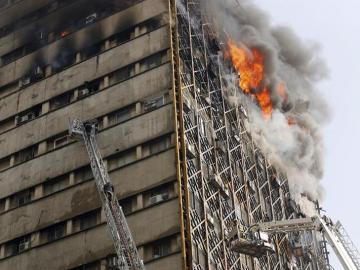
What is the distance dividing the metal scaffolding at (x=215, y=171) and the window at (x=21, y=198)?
1362cm

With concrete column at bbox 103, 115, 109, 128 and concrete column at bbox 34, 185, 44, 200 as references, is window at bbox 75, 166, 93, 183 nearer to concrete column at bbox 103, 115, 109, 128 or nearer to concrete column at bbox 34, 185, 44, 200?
concrete column at bbox 34, 185, 44, 200

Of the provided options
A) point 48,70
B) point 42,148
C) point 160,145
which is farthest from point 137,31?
point 160,145

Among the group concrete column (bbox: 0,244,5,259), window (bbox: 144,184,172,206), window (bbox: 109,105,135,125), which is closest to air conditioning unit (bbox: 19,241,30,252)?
concrete column (bbox: 0,244,5,259)

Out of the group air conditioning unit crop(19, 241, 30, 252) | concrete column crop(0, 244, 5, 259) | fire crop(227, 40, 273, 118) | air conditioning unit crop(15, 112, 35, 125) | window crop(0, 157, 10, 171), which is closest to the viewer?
air conditioning unit crop(19, 241, 30, 252)

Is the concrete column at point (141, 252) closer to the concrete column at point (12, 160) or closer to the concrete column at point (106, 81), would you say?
the concrete column at point (106, 81)

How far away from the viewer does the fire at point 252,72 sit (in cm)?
7512

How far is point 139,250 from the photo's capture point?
53.7m

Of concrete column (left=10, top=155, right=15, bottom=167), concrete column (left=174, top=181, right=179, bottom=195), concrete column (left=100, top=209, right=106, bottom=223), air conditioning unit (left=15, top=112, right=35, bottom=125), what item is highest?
air conditioning unit (left=15, top=112, right=35, bottom=125)

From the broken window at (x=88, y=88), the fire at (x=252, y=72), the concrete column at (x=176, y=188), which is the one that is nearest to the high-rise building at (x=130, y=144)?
the concrete column at (x=176, y=188)

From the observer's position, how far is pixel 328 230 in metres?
52.8

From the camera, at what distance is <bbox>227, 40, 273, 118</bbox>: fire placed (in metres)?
75.1

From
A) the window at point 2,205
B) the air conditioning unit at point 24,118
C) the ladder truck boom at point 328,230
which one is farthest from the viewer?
the air conditioning unit at point 24,118

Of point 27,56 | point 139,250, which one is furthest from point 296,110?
point 139,250

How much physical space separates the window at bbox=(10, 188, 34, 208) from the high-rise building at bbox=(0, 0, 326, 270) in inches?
3.8
